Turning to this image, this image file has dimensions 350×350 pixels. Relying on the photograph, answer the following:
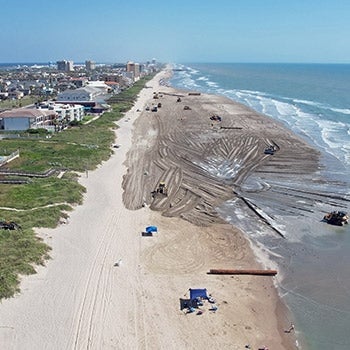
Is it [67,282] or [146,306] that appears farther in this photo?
[67,282]

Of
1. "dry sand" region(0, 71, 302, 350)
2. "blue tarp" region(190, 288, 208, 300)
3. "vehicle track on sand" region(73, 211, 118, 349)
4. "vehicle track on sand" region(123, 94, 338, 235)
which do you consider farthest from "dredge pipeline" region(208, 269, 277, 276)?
"vehicle track on sand" region(123, 94, 338, 235)

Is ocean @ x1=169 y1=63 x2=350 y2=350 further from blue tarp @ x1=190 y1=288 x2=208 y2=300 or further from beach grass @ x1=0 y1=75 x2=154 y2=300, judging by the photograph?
beach grass @ x1=0 y1=75 x2=154 y2=300

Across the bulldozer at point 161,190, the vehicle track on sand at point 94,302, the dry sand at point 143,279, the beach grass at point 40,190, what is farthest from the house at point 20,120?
the vehicle track on sand at point 94,302

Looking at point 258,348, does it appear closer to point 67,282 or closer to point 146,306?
point 146,306

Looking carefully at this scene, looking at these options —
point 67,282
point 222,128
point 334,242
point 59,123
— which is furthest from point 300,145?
point 67,282

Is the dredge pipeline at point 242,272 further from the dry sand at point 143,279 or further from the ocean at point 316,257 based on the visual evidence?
the ocean at point 316,257

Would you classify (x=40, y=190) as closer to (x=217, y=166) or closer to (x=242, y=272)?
(x=242, y=272)
